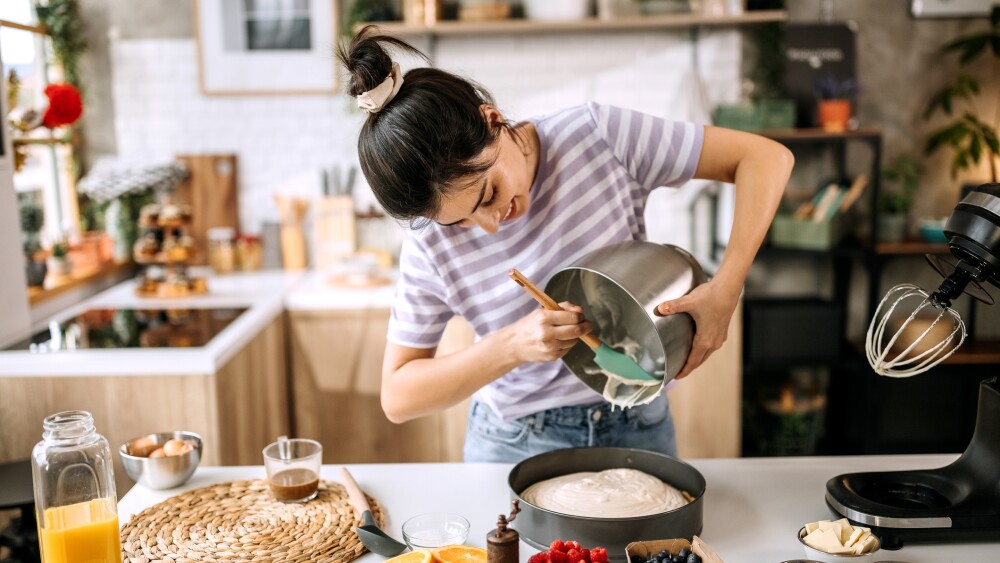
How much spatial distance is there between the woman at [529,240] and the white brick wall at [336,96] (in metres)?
2.17

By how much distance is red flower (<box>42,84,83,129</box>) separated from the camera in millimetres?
2709

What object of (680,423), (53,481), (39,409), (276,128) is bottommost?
(680,423)

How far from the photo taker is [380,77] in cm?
137

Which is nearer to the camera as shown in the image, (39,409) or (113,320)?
(39,409)

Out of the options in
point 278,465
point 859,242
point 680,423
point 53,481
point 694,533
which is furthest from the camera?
point 859,242

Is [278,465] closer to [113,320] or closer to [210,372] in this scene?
[210,372]

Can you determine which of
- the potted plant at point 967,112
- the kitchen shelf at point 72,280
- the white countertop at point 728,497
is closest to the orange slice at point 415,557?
the white countertop at point 728,497

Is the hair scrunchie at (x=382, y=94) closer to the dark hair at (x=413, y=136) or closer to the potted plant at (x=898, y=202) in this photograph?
the dark hair at (x=413, y=136)

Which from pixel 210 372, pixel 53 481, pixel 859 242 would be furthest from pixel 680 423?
pixel 53 481

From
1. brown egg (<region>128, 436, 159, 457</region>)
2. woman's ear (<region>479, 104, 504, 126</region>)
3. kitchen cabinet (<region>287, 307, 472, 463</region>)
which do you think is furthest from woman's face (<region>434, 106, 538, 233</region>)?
kitchen cabinet (<region>287, 307, 472, 463</region>)

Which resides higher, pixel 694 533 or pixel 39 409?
pixel 694 533

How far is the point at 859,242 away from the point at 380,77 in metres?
2.96

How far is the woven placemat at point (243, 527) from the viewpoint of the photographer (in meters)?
1.41

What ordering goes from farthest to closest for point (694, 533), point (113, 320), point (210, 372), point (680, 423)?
point (680, 423) → point (113, 320) → point (210, 372) → point (694, 533)
